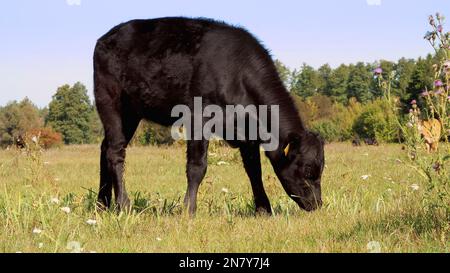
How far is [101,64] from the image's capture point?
289 inches

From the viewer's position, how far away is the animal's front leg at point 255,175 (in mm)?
6840

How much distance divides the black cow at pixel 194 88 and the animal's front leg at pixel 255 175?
12 millimetres

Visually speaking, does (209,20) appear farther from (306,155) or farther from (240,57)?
(306,155)

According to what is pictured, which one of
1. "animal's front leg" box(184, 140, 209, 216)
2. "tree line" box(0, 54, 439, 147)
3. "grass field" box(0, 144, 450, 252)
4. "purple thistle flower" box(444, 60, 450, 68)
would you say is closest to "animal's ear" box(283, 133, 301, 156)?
"grass field" box(0, 144, 450, 252)

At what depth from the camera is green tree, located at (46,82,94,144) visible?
80.4 m

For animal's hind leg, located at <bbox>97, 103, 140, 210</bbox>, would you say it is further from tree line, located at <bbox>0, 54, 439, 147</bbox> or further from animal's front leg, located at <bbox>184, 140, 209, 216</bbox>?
tree line, located at <bbox>0, 54, 439, 147</bbox>

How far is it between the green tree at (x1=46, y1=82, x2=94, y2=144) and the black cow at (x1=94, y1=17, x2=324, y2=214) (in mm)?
74700

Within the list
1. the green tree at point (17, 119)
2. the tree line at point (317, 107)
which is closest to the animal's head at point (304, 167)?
the tree line at point (317, 107)

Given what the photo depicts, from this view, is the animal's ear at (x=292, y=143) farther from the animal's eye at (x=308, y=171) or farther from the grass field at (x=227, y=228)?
the grass field at (x=227, y=228)

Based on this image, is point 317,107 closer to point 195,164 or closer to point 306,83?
point 306,83

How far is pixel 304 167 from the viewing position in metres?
6.40

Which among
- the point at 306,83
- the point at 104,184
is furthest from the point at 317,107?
the point at 104,184
